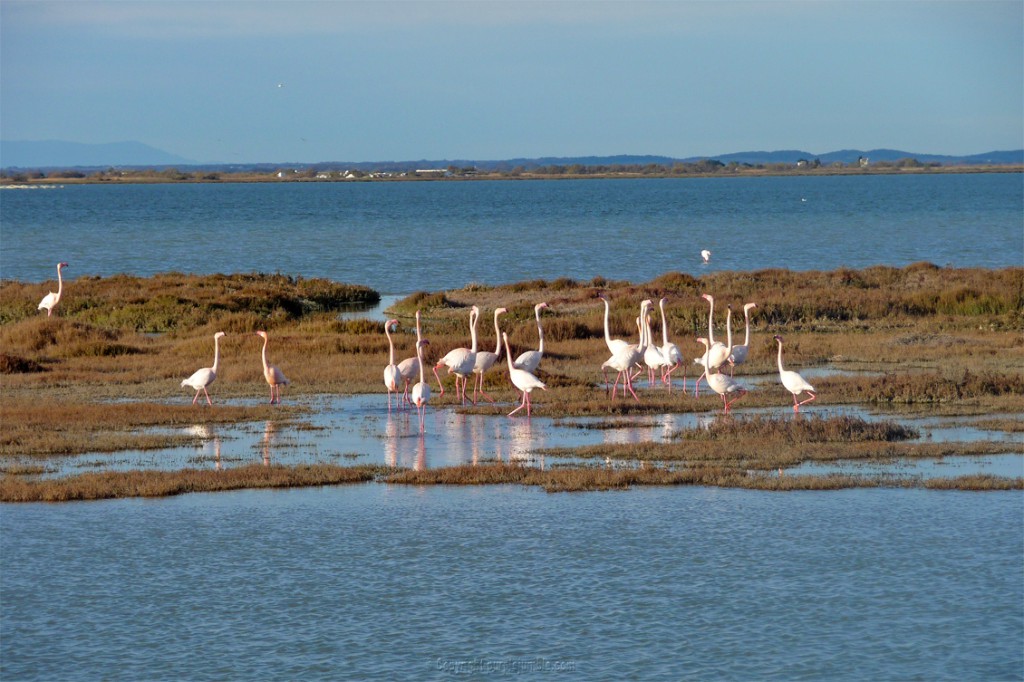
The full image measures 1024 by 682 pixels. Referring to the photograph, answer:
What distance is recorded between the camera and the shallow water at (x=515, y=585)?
1009cm

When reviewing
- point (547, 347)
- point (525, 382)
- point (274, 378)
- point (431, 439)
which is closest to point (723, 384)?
point (525, 382)

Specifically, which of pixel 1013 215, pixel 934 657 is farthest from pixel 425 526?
pixel 1013 215

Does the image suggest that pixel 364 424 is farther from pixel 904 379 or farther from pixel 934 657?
pixel 934 657

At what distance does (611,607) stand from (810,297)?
24.6m

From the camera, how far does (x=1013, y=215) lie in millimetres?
112938

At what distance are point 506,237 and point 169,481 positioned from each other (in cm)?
8066

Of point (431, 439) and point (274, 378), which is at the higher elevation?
point (274, 378)

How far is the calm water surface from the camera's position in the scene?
229 feet

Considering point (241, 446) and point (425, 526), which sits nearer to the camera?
point (425, 526)

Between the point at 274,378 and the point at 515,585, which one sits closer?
the point at 515,585

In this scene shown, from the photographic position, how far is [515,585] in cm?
1180

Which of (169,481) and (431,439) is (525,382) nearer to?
(431,439)

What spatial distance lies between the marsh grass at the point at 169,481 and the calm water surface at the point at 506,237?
1583 inches

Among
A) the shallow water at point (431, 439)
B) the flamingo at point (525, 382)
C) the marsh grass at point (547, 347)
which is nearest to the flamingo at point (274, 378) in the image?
the marsh grass at point (547, 347)
